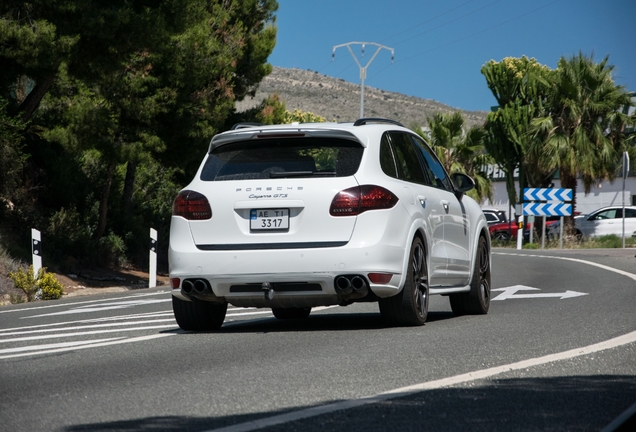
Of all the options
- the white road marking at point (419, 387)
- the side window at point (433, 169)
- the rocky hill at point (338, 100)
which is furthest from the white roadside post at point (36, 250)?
the rocky hill at point (338, 100)

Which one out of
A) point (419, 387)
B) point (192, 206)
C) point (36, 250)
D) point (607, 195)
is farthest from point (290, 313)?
point (607, 195)

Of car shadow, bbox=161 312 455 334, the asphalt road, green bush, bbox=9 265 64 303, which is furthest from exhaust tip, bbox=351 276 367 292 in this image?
green bush, bbox=9 265 64 303

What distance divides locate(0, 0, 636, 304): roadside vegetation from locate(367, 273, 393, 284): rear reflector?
42.1 feet

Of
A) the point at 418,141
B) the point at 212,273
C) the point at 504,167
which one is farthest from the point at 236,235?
the point at 504,167

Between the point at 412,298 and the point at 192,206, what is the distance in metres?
1.98

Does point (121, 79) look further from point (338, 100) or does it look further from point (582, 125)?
point (338, 100)

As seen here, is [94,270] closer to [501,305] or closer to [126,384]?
[501,305]

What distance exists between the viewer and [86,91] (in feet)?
82.7

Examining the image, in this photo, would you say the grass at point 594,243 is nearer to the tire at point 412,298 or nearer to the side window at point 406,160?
the side window at point 406,160

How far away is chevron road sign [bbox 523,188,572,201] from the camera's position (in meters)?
37.7

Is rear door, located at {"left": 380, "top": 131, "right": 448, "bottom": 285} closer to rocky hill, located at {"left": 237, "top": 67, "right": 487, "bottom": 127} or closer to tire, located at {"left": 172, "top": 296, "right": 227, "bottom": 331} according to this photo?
tire, located at {"left": 172, "top": 296, "right": 227, "bottom": 331}

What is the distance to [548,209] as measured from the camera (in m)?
37.4

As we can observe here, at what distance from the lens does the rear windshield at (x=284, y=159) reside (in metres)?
8.79

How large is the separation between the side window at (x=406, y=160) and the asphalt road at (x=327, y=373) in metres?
1.34
